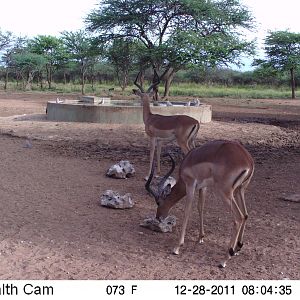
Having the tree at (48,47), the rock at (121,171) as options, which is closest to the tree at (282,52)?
the tree at (48,47)

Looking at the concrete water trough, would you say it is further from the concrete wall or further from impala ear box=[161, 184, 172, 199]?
impala ear box=[161, 184, 172, 199]

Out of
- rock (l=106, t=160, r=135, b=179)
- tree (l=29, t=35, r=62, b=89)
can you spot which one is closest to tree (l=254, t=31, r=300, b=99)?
tree (l=29, t=35, r=62, b=89)

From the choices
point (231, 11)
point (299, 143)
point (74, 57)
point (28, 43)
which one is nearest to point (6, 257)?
point (299, 143)

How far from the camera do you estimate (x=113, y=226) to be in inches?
211

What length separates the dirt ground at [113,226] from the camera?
13.7ft

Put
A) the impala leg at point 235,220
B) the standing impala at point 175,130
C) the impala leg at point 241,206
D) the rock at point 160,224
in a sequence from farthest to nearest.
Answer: the standing impala at point 175,130 → the rock at point 160,224 → the impala leg at point 241,206 → the impala leg at point 235,220

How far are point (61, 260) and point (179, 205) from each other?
2.40 metres

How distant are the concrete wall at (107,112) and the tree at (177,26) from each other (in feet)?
28.2

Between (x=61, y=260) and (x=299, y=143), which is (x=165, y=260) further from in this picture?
(x=299, y=143)

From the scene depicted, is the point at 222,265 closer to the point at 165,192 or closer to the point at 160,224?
the point at 160,224

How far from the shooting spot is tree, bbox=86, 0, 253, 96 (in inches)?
934

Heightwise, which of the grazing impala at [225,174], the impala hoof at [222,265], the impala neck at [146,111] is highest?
the impala neck at [146,111]

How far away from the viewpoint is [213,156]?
4.50 metres

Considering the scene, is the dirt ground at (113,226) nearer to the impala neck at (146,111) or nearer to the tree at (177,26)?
the impala neck at (146,111)
